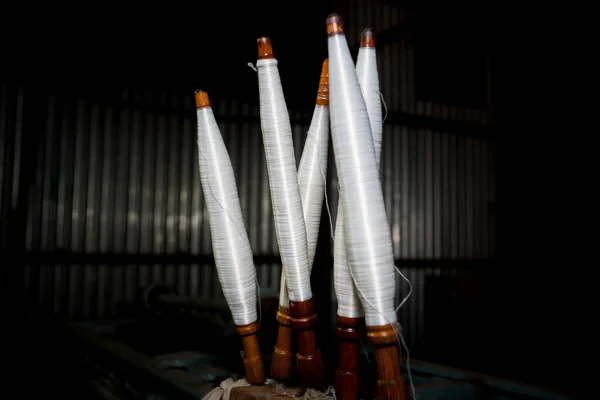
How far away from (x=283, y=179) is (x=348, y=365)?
1.20 ft

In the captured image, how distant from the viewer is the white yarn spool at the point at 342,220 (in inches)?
33.6

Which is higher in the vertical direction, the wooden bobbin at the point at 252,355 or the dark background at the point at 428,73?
the dark background at the point at 428,73

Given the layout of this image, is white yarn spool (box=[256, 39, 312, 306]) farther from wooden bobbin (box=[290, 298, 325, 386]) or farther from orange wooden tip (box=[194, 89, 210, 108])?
orange wooden tip (box=[194, 89, 210, 108])

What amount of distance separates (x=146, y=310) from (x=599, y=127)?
376 cm

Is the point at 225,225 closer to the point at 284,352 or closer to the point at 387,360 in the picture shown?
the point at 284,352

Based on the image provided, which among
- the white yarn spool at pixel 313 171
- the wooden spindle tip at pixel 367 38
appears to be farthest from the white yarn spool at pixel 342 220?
the white yarn spool at pixel 313 171

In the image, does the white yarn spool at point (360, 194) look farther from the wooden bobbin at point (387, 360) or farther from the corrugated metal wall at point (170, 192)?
the corrugated metal wall at point (170, 192)

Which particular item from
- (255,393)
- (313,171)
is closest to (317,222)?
(313,171)

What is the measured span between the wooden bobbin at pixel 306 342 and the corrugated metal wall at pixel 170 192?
293 cm

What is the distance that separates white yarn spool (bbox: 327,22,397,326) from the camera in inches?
30.0

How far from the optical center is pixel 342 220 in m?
0.88

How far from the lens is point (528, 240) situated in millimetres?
4688

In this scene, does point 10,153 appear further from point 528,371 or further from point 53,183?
point 528,371

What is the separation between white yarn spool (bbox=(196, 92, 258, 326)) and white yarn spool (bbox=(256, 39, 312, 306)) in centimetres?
11
